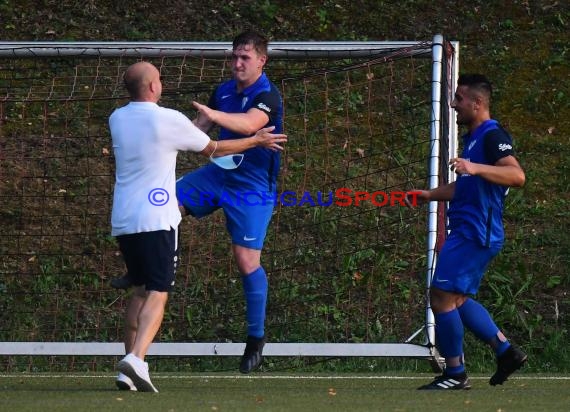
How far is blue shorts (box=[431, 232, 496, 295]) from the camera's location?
7.15 m

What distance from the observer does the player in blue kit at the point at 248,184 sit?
7.73m

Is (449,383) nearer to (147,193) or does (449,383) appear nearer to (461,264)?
(461,264)

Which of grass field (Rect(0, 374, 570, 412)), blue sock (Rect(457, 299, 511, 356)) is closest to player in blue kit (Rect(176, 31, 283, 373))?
grass field (Rect(0, 374, 570, 412))

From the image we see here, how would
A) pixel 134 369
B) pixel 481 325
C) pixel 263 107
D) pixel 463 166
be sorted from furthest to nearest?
pixel 263 107 → pixel 481 325 → pixel 463 166 → pixel 134 369

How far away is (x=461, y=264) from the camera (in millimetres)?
7141

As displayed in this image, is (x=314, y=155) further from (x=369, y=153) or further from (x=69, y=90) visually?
(x=69, y=90)

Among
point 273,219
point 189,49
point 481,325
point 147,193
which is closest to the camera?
point 147,193

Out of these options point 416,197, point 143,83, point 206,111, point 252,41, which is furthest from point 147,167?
point 416,197

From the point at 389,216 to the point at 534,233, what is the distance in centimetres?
134

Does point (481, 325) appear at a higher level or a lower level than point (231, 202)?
lower

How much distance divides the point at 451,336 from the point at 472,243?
531mm

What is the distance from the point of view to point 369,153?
12.7 m

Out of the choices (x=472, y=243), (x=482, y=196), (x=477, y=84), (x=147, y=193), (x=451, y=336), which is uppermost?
(x=477, y=84)

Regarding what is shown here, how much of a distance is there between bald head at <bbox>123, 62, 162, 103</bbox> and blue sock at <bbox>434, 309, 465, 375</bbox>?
2.02m
